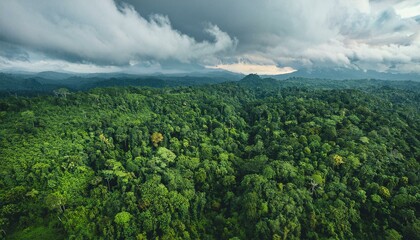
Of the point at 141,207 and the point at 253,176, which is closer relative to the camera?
the point at 141,207

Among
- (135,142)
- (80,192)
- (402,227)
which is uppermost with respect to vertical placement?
(135,142)

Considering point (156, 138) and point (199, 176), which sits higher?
point (156, 138)

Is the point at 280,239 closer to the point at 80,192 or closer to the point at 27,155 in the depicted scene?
the point at 80,192

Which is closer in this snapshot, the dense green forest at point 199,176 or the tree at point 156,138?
the dense green forest at point 199,176

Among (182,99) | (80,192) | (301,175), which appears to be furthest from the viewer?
(182,99)

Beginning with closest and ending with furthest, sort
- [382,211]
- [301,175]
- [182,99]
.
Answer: [382,211], [301,175], [182,99]

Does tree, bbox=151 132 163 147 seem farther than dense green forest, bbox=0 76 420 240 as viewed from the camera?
Yes

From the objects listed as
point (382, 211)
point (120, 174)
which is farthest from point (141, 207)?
point (382, 211)

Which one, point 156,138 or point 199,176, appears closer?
point 199,176
